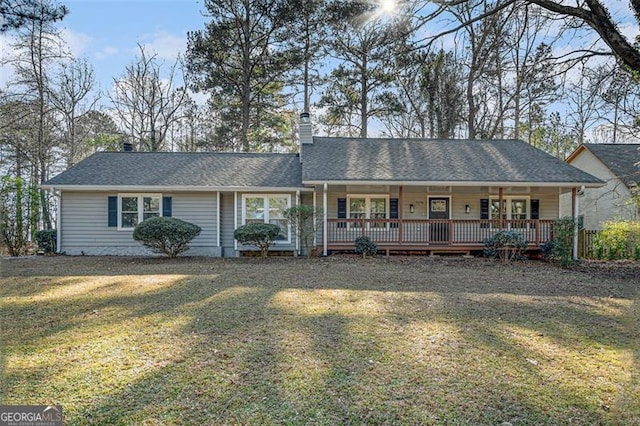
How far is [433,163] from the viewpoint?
14.3 m

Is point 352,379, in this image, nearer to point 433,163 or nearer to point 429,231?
point 429,231

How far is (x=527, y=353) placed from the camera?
4188 millimetres

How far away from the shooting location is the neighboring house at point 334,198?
12.9 m

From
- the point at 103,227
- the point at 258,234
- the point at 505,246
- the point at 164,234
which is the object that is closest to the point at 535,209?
the point at 505,246

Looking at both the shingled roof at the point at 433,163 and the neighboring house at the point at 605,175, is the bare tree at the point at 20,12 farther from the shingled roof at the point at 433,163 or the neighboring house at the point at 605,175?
the neighboring house at the point at 605,175

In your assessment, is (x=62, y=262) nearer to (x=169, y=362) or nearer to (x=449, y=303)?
(x=169, y=362)

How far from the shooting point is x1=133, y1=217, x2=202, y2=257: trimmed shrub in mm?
11039

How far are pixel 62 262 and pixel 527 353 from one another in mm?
11675

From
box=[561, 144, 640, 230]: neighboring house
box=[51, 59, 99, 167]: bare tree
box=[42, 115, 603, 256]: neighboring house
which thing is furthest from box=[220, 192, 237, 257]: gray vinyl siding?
box=[561, 144, 640, 230]: neighboring house

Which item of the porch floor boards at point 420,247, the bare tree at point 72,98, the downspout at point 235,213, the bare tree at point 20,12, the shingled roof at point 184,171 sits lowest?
the porch floor boards at point 420,247

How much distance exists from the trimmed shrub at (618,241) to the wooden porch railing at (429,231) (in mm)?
2645

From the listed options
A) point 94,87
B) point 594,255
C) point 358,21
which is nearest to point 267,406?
point 358,21

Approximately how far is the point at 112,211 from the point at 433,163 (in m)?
11.5

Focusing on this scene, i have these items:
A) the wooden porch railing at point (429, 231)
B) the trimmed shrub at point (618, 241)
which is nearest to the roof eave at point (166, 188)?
the wooden porch railing at point (429, 231)
